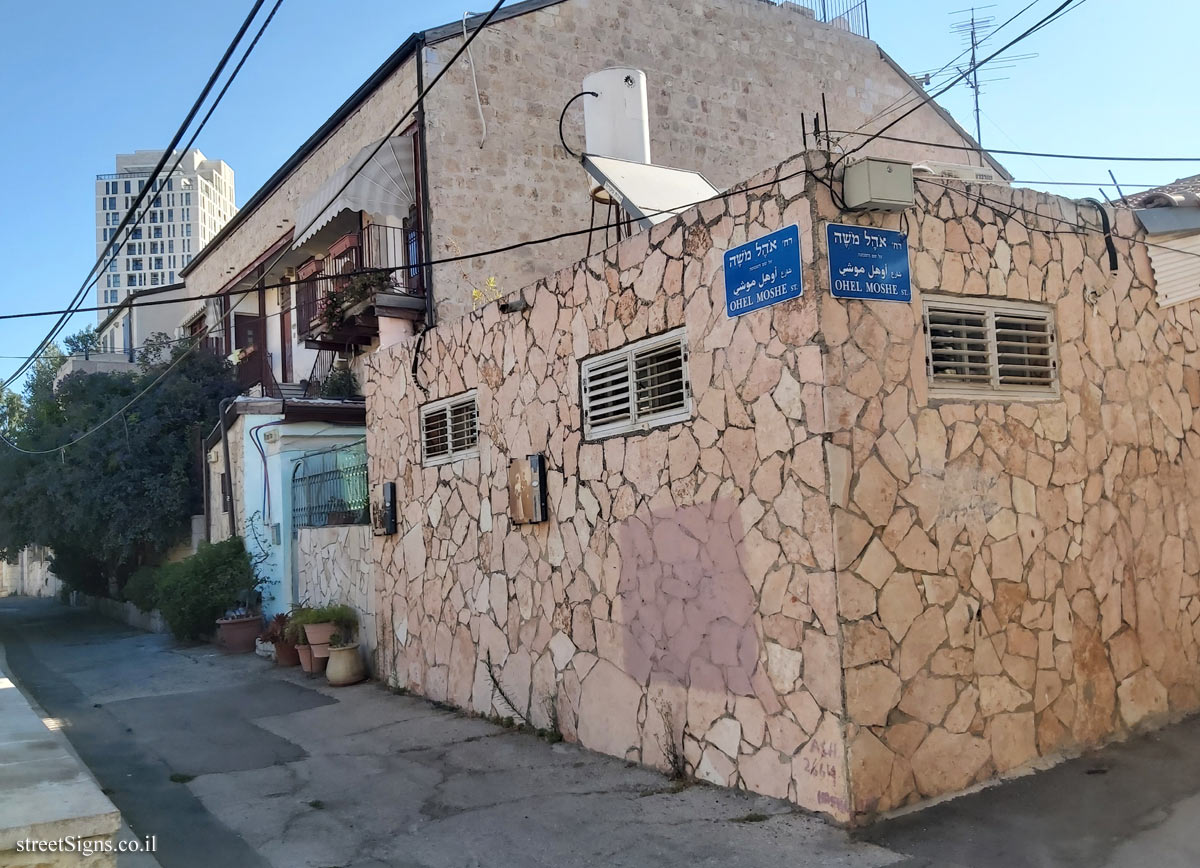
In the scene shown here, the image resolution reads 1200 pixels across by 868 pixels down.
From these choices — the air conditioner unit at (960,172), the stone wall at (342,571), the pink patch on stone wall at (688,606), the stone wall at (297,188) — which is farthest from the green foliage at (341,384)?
the air conditioner unit at (960,172)

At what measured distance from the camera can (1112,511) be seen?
7.60 metres

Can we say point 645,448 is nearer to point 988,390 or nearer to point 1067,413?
point 988,390

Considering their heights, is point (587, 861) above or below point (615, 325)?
below

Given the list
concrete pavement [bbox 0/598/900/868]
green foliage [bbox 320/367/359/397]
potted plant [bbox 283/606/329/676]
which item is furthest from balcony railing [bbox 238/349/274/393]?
concrete pavement [bbox 0/598/900/868]

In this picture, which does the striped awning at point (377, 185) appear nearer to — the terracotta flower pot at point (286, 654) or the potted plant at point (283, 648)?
the potted plant at point (283, 648)

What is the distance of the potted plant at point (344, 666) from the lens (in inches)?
483

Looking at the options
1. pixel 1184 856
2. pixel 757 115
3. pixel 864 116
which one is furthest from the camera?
pixel 864 116

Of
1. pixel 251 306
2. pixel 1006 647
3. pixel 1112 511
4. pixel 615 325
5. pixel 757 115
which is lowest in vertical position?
pixel 1006 647

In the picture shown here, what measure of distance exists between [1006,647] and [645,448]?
2.88 m

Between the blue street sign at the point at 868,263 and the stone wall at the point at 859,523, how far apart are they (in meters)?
0.08

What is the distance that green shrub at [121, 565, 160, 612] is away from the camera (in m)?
20.6

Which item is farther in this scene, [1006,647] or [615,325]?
[615,325]

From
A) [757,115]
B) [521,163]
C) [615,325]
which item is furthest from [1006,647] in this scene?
[757,115]

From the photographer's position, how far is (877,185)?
20.6 ft
